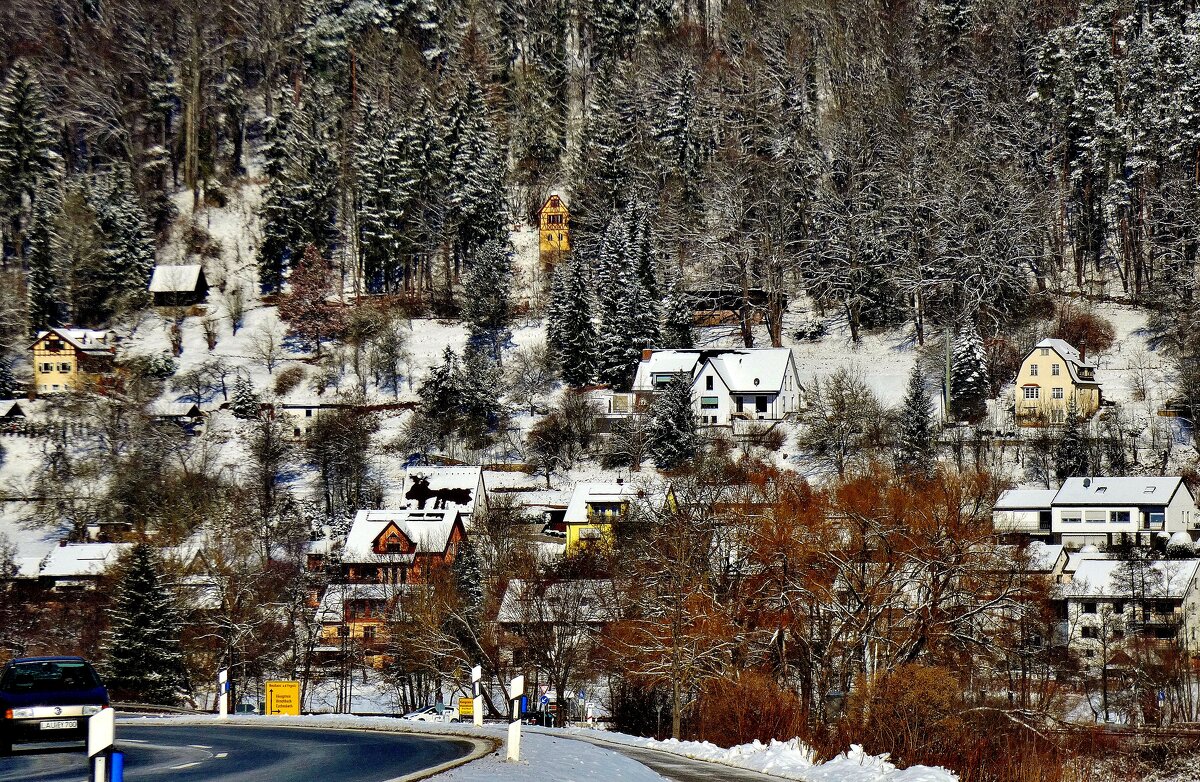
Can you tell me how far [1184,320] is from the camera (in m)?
97.9

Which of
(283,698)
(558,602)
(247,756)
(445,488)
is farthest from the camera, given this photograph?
(445,488)

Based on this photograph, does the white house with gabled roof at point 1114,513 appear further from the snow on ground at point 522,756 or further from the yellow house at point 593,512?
the snow on ground at point 522,756

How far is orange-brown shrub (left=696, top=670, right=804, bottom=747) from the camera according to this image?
2981 centimetres

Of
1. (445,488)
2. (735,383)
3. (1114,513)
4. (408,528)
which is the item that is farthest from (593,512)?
(1114,513)

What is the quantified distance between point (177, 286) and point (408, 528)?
3963 centimetres

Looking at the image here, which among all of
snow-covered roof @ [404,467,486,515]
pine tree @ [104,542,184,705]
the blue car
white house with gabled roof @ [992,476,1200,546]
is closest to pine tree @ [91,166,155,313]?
snow-covered roof @ [404,467,486,515]

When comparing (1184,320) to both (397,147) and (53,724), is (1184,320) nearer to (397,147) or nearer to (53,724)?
(397,147)

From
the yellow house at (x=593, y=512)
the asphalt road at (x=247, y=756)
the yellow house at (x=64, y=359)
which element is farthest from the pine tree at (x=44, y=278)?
the asphalt road at (x=247, y=756)

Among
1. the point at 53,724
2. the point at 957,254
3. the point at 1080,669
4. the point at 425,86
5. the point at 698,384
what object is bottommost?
the point at 1080,669

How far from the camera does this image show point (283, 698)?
134 feet

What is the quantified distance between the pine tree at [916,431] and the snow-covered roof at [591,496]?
15468mm

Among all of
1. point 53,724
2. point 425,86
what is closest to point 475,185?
point 425,86

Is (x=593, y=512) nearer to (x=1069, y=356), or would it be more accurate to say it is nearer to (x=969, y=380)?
(x=969, y=380)

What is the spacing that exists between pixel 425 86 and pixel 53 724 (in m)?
128
